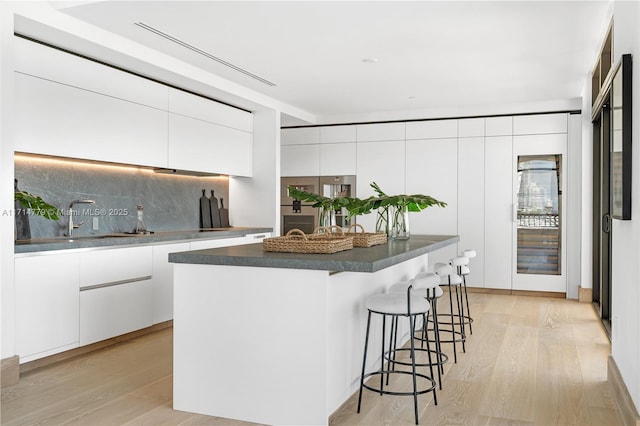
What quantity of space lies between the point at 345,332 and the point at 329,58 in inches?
110

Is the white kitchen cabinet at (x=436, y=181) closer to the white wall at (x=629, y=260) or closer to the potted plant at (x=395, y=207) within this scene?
the potted plant at (x=395, y=207)

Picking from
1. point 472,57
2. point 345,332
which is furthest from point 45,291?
point 472,57

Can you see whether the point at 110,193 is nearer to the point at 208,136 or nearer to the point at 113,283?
the point at 113,283

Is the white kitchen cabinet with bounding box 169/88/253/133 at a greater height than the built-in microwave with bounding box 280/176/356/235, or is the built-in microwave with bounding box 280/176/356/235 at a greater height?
the white kitchen cabinet with bounding box 169/88/253/133

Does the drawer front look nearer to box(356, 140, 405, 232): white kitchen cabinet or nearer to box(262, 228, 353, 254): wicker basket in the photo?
box(262, 228, 353, 254): wicker basket

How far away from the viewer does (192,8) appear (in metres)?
3.82

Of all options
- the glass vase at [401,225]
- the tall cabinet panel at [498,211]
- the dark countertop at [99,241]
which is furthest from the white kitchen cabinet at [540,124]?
the dark countertop at [99,241]

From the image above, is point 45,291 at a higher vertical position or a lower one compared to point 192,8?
lower

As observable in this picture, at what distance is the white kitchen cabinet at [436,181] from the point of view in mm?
7590

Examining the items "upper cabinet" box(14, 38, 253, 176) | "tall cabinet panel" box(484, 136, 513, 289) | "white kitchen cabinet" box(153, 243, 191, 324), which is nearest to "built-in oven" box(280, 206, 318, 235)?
"upper cabinet" box(14, 38, 253, 176)

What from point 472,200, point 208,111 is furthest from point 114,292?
point 472,200

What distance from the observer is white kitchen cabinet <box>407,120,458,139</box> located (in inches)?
298

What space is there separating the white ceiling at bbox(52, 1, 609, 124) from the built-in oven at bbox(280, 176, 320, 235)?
188 cm

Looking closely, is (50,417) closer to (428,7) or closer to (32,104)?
(32,104)
